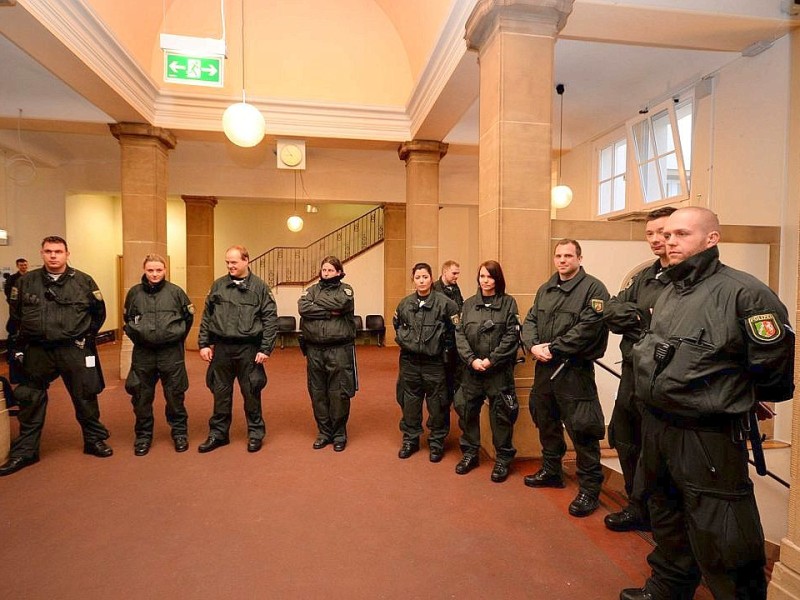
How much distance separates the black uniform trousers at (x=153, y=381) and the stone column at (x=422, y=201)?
4.01 meters

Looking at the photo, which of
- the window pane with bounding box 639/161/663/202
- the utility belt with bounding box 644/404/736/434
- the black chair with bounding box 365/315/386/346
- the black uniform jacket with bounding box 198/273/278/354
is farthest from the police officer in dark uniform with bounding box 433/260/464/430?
the black chair with bounding box 365/315/386/346

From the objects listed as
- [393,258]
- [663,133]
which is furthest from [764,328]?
[393,258]

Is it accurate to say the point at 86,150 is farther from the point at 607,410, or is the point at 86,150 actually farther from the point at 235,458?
the point at 607,410

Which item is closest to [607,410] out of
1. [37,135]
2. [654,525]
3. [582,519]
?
[582,519]

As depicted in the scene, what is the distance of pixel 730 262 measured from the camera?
14.2 feet

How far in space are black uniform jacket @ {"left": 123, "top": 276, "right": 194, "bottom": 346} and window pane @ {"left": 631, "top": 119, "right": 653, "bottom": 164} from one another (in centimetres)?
661

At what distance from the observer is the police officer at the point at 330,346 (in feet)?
12.8

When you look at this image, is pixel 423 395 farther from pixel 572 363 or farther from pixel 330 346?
pixel 572 363

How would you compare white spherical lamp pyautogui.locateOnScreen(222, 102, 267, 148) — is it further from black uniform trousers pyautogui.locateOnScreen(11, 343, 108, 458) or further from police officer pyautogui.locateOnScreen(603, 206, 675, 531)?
police officer pyautogui.locateOnScreen(603, 206, 675, 531)

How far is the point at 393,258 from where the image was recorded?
36.2 feet

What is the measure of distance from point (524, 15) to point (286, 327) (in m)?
8.16

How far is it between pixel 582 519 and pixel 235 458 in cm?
266

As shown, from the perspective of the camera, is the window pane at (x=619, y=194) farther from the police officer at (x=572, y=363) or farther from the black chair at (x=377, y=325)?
the black chair at (x=377, y=325)

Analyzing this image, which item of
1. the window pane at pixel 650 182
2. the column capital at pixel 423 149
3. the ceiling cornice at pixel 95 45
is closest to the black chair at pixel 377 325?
the column capital at pixel 423 149
